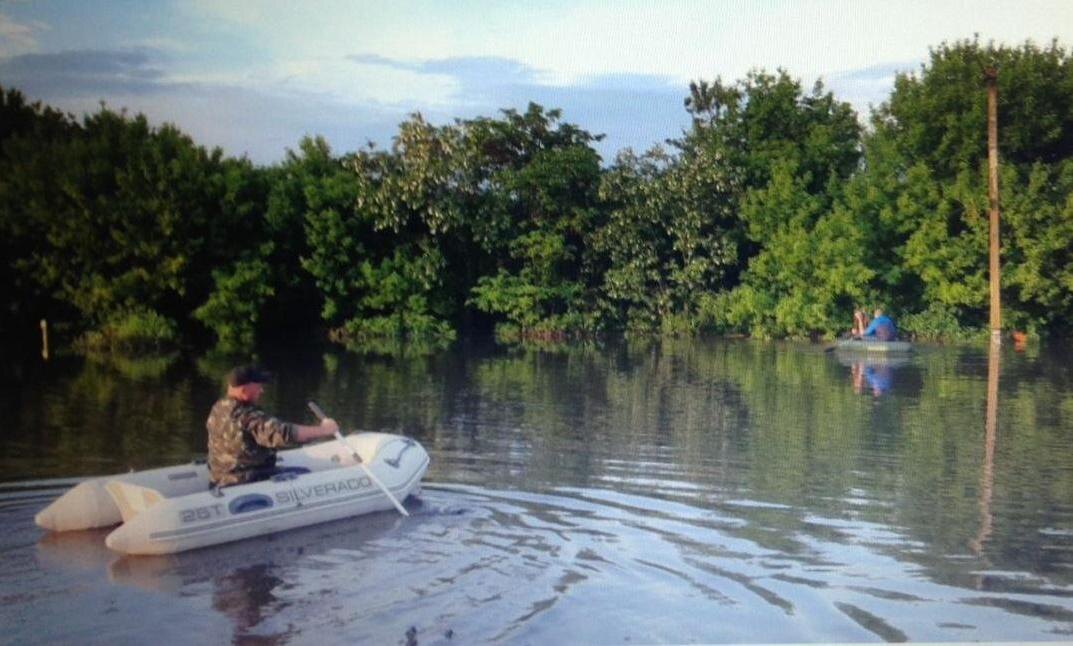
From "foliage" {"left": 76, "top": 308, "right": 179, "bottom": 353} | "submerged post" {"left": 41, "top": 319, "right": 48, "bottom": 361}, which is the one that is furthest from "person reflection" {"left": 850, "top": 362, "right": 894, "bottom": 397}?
→ "submerged post" {"left": 41, "top": 319, "right": 48, "bottom": 361}

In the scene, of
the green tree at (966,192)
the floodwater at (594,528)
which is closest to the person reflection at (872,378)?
the floodwater at (594,528)

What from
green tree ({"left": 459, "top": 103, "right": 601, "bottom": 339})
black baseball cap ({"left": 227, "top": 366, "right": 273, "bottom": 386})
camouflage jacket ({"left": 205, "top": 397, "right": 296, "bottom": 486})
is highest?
green tree ({"left": 459, "top": 103, "right": 601, "bottom": 339})

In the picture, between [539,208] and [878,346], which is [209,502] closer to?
[878,346]

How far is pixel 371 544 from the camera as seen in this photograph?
5.66 m

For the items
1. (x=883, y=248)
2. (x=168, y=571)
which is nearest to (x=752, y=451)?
(x=168, y=571)

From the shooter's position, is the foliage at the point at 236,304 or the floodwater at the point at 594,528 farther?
the foliage at the point at 236,304

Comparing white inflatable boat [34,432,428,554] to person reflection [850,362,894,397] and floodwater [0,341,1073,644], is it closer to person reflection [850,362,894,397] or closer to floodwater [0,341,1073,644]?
floodwater [0,341,1073,644]

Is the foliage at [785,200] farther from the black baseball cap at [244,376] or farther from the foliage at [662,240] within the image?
the black baseball cap at [244,376]

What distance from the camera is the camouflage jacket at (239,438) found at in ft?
19.3

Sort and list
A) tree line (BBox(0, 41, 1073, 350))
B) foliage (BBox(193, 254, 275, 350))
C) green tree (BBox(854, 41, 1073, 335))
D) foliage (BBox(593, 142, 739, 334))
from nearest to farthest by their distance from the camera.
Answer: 1. foliage (BBox(193, 254, 275, 350))
2. tree line (BBox(0, 41, 1073, 350))
3. green tree (BBox(854, 41, 1073, 335))
4. foliage (BBox(593, 142, 739, 334))

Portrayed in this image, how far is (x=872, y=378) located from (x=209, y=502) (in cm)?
988

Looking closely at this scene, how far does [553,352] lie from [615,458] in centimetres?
969

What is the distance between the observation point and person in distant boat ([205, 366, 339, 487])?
19.4 feet

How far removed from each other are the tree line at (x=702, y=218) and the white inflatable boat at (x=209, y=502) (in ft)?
23.8
